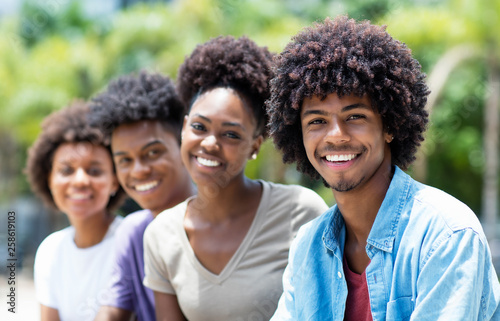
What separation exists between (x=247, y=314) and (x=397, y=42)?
1.49 meters

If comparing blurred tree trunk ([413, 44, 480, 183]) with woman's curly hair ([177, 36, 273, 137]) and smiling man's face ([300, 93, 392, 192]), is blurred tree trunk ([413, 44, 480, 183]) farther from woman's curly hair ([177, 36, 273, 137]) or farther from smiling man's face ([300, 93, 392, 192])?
smiling man's face ([300, 93, 392, 192])

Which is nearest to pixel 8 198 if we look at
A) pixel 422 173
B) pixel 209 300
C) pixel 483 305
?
pixel 422 173

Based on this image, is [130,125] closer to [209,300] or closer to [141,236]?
[141,236]

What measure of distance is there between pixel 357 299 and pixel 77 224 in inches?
93.8

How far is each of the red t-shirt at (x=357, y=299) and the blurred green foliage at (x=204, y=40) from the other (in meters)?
9.84

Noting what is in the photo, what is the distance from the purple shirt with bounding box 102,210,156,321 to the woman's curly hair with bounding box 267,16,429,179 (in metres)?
1.52

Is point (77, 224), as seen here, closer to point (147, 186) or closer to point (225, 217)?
point (147, 186)

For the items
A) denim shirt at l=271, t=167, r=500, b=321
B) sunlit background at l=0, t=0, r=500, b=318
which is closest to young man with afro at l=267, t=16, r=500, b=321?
denim shirt at l=271, t=167, r=500, b=321

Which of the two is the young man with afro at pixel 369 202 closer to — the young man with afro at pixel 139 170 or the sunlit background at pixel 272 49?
the young man with afro at pixel 139 170

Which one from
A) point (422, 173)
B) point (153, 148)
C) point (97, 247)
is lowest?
point (97, 247)

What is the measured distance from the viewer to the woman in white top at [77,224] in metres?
3.84

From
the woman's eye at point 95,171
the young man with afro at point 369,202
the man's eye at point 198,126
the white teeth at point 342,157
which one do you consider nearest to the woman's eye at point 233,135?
the man's eye at point 198,126

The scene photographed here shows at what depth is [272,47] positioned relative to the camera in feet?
39.1

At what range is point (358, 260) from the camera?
7.87 feet
